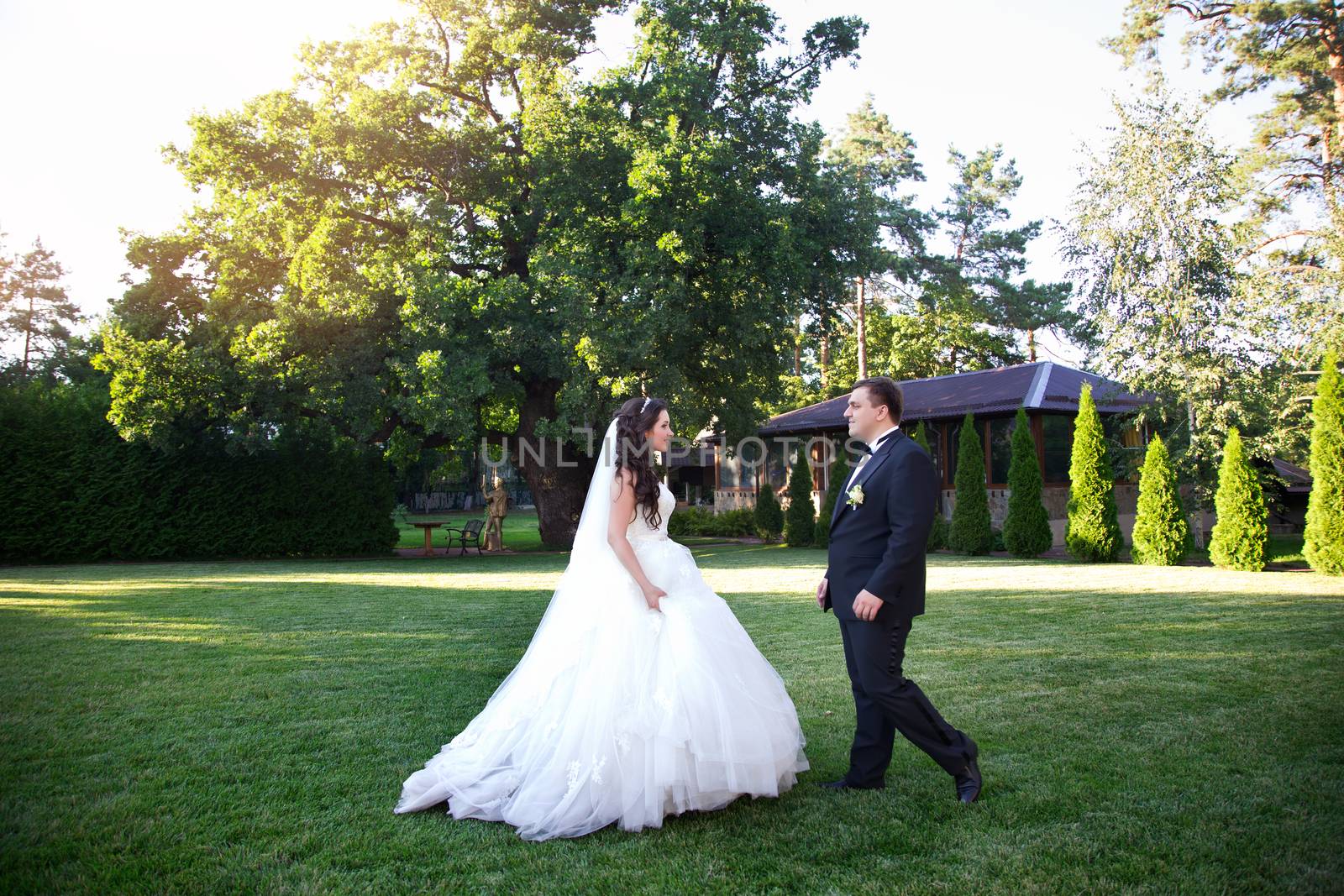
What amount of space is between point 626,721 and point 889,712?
4.05 ft

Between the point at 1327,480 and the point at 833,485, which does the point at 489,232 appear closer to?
the point at 833,485

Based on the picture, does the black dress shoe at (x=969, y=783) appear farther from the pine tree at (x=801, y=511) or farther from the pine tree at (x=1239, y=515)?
the pine tree at (x=801, y=511)

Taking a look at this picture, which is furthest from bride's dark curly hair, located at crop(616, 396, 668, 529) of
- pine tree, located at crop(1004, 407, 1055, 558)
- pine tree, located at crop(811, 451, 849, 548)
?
pine tree, located at crop(811, 451, 849, 548)

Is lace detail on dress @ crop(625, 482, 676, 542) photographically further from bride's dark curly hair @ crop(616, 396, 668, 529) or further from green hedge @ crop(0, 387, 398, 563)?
green hedge @ crop(0, 387, 398, 563)

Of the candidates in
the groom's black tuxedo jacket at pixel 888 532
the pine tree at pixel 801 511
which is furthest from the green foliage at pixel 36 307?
the groom's black tuxedo jacket at pixel 888 532

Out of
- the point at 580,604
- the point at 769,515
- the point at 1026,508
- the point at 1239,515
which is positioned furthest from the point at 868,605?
the point at 769,515

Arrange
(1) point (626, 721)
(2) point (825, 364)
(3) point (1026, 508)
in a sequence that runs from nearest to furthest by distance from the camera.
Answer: (1) point (626, 721)
(3) point (1026, 508)
(2) point (825, 364)

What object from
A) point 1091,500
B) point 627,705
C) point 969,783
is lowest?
point 969,783

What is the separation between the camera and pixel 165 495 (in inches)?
800

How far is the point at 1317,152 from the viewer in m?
24.5

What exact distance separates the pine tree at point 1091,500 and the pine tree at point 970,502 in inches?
104

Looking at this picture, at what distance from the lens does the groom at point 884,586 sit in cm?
400

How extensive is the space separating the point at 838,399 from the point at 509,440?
12.2 m

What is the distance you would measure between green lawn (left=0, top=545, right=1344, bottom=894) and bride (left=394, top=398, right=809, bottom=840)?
0.51 feet
